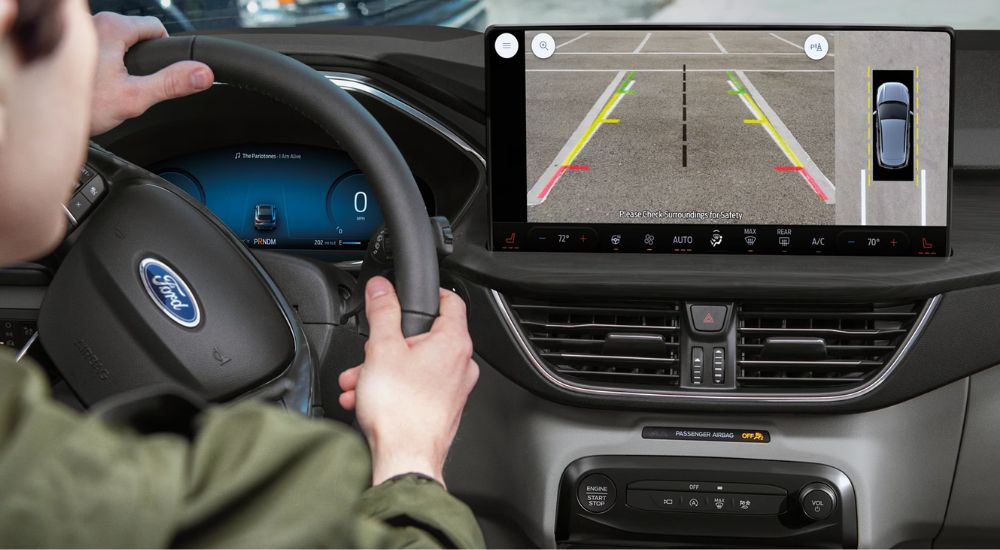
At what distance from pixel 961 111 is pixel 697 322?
1.14 meters

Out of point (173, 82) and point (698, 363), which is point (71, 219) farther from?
point (698, 363)

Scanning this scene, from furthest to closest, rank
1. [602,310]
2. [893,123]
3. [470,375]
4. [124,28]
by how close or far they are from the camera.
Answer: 1. [602,310]
2. [893,123]
3. [124,28]
4. [470,375]

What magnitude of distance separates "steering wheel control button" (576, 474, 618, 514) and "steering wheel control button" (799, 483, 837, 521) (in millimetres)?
376

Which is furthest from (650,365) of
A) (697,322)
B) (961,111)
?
(961,111)

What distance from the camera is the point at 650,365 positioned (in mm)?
2037

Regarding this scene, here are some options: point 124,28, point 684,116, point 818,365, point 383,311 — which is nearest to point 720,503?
point 818,365

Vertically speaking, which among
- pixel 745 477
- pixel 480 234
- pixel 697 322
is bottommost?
pixel 745 477

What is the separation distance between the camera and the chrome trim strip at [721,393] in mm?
1982

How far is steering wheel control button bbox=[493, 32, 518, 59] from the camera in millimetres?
2016

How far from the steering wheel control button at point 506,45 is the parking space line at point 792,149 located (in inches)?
17.9

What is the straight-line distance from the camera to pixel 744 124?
198 centimetres

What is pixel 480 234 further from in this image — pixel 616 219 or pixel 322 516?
pixel 322 516

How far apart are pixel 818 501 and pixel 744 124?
0.75m

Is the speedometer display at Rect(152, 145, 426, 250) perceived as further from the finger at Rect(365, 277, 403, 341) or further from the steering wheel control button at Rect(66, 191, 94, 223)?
the finger at Rect(365, 277, 403, 341)
